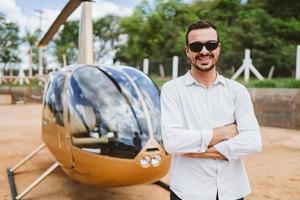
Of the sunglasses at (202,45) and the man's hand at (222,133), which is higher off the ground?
the sunglasses at (202,45)

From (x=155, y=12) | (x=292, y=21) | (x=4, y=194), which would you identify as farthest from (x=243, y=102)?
(x=155, y=12)

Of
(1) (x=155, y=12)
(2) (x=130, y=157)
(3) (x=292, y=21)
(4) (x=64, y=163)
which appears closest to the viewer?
(2) (x=130, y=157)

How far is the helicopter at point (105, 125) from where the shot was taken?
3.93 meters

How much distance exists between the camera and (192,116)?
207cm

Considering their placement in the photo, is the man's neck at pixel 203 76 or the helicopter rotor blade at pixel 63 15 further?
the helicopter rotor blade at pixel 63 15

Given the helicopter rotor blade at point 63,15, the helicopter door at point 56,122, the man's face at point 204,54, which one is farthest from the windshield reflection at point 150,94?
the man's face at point 204,54

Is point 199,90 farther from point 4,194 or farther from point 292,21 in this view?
point 292,21

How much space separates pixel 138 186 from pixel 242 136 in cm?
365

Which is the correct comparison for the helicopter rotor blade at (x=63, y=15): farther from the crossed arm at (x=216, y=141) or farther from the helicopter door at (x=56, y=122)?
the crossed arm at (x=216, y=141)

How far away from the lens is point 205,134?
2010 millimetres

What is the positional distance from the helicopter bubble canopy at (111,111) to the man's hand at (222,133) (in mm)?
1973

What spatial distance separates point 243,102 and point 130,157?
2002 mm

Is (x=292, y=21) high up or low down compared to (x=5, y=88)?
up

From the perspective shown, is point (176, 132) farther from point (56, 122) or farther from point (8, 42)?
point (8, 42)
